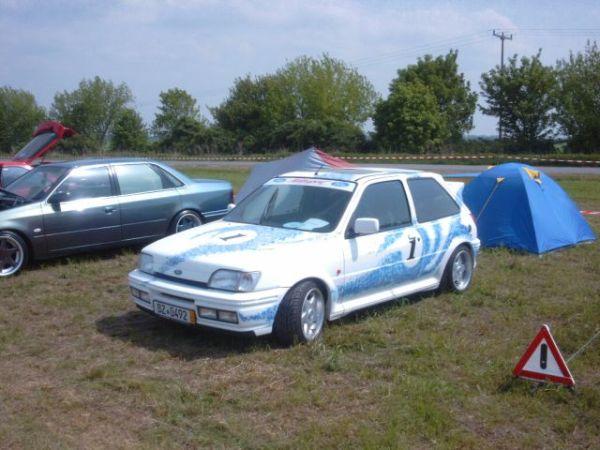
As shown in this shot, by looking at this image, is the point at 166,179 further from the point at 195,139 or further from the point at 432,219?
the point at 195,139

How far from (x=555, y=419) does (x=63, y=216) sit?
6670 millimetres

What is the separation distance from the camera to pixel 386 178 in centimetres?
727

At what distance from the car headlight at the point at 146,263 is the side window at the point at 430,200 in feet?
9.30

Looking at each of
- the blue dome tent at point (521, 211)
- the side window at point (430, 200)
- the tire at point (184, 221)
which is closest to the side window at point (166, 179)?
the tire at point (184, 221)

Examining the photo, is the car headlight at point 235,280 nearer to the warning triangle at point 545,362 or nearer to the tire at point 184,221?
the warning triangle at point 545,362

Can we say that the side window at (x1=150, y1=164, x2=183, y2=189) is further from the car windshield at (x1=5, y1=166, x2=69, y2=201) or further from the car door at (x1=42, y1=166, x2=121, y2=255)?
the car windshield at (x1=5, y1=166, x2=69, y2=201)

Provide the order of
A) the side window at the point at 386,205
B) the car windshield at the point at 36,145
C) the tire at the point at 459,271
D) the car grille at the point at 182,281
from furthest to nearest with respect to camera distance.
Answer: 1. the car windshield at the point at 36,145
2. the tire at the point at 459,271
3. the side window at the point at 386,205
4. the car grille at the point at 182,281

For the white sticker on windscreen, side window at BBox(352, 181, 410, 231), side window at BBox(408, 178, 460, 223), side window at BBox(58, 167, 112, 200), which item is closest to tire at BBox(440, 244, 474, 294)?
side window at BBox(408, 178, 460, 223)

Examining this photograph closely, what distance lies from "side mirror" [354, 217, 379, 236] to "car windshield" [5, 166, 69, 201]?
15.5 ft

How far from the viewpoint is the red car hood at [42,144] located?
528 inches

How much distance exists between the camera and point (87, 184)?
9523 mm

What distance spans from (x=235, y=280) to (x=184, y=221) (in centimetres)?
490

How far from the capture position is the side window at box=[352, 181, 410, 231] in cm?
689

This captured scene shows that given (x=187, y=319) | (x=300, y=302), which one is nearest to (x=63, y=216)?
(x=187, y=319)
